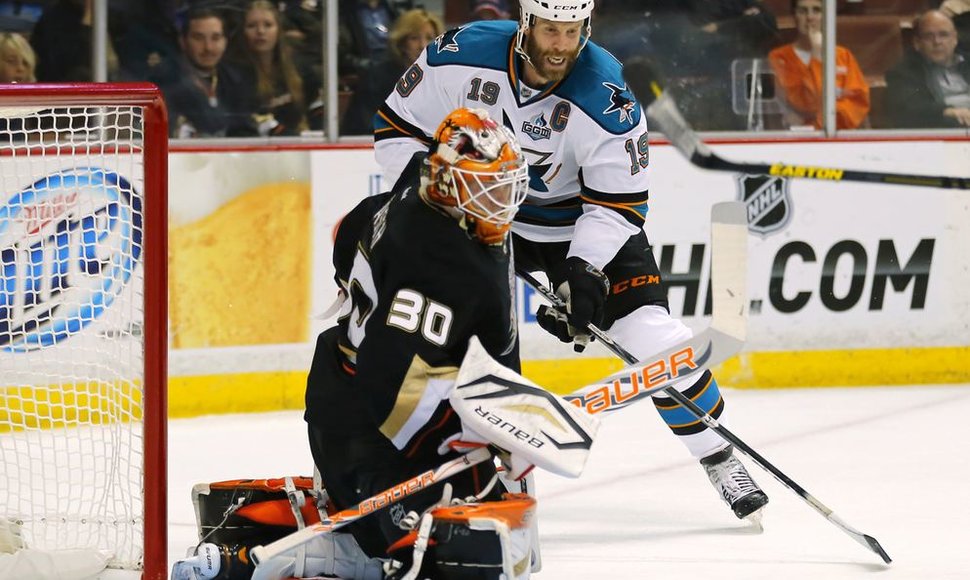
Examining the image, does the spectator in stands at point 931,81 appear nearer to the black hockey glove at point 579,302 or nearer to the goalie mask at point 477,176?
the black hockey glove at point 579,302

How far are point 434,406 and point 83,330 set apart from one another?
1.24m

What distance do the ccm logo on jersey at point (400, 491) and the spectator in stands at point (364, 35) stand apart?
108 inches

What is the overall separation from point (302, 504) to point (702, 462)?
1.12 meters

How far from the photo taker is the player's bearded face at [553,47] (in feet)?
11.2

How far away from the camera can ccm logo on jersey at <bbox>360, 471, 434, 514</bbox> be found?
8.97ft

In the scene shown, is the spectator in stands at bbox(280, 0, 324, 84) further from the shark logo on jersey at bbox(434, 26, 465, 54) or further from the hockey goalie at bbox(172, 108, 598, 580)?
the hockey goalie at bbox(172, 108, 598, 580)

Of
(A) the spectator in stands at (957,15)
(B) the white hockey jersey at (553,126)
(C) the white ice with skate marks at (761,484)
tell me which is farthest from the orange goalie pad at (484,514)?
(A) the spectator in stands at (957,15)

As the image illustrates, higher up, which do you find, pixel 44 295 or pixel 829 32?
pixel 829 32

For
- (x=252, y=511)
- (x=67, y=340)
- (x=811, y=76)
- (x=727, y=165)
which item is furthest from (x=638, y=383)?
(x=811, y=76)

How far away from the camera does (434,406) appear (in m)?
2.68

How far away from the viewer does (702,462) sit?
148 inches

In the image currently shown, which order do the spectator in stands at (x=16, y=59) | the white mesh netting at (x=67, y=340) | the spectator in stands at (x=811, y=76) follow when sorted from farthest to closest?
the spectator in stands at (x=811, y=76)
the spectator in stands at (x=16, y=59)
the white mesh netting at (x=67, y=340)

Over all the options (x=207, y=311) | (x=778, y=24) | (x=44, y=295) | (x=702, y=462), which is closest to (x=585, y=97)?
(x=702, y=462)

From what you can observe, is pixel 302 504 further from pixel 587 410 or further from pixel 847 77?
pixel 847 77
